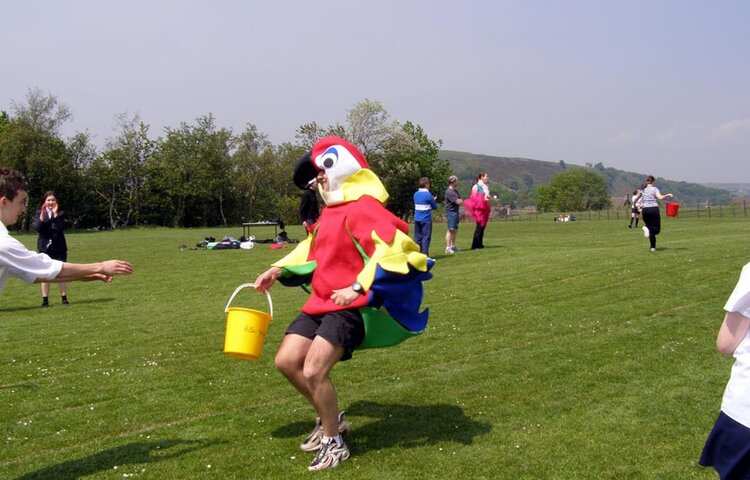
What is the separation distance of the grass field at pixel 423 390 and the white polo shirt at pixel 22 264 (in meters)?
1.70

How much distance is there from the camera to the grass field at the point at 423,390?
598 centimetres

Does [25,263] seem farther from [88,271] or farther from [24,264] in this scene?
[88,271]

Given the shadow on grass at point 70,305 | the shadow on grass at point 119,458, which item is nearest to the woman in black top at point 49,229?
the shadow on grass at point 70,305

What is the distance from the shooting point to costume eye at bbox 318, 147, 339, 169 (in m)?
6.48

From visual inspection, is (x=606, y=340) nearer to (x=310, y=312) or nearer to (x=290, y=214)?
(x=310, y=312)

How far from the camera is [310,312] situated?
6242 mm

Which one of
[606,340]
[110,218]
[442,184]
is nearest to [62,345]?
[606,340]

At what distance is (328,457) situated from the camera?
19.3 feet

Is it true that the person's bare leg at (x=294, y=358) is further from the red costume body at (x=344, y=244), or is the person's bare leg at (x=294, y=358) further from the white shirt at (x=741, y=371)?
the white shirt at (x=741, y=371)

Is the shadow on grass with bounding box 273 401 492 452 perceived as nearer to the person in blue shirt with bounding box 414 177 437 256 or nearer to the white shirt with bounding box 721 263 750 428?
the white shirt with bounding box 721 263 750 428

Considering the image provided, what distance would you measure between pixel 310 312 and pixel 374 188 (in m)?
1.26

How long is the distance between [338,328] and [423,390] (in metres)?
2.46

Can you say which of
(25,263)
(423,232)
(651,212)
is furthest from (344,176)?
(651,212)

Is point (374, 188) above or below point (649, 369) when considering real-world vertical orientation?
above
